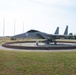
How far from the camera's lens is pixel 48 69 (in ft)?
50.9

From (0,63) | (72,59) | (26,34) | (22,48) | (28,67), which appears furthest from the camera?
(26,34)

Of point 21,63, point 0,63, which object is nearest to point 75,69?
point 21,63

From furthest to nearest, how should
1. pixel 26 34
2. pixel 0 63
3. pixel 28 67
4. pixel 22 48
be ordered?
pixel 26 34
pixel 22 48
pixel 0 63
pixel 28 67

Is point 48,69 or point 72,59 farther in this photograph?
point 72,59

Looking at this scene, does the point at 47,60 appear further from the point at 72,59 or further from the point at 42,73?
the point at 42,73

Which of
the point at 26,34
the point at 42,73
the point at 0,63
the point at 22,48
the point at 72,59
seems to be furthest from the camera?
the point at 26,34

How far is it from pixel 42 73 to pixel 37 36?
2619 centimetres

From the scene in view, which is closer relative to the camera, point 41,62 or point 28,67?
point 28,67

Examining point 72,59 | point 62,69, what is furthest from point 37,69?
point 72,59

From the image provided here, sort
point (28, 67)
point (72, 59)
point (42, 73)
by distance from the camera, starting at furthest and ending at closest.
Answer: point (72, 59) → point (28, 67) → point (42, 73)

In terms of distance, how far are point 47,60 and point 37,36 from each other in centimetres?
2239

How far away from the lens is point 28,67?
632 inches

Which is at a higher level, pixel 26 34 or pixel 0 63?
pixel 26 34

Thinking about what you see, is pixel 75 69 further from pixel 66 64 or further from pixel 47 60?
pixel 47 60
